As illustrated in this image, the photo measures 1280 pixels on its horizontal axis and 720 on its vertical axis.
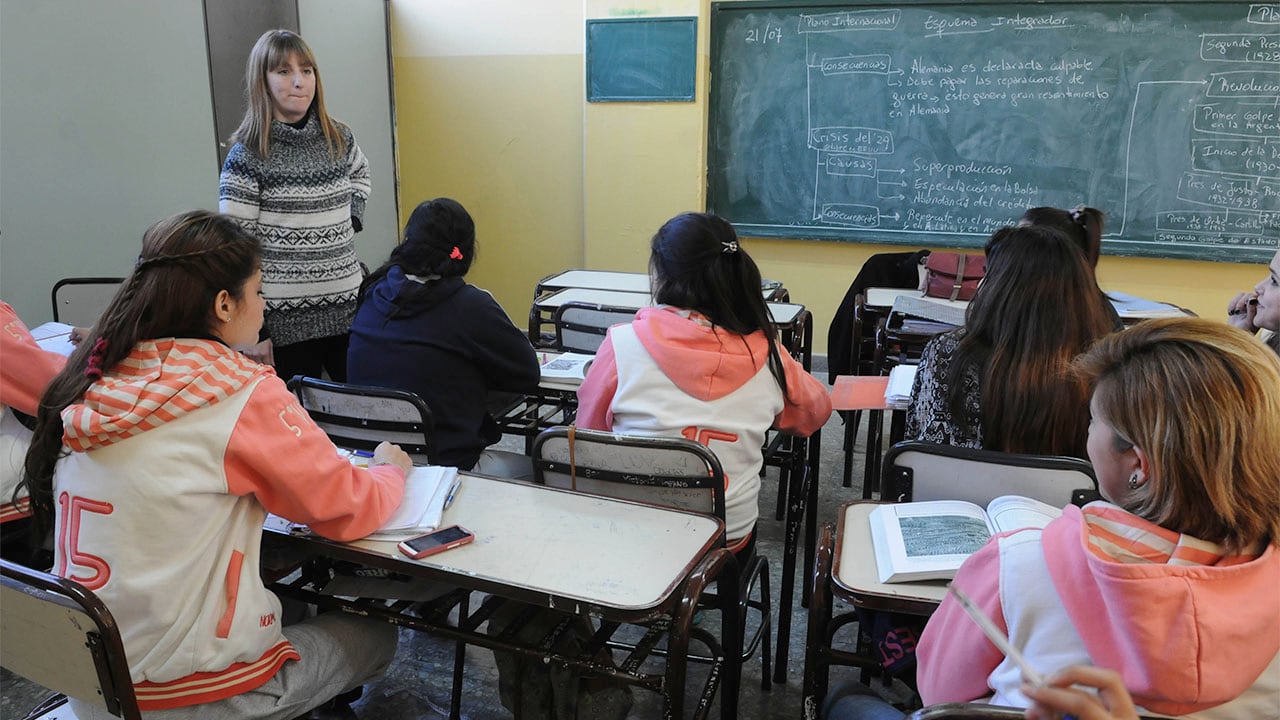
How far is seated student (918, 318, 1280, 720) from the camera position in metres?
0.90

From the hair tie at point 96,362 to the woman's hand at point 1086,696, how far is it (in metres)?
1.32

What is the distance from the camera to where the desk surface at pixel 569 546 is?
1.36 metres

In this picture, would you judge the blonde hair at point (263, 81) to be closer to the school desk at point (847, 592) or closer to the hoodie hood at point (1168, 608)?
the school desk at point (847, 592)

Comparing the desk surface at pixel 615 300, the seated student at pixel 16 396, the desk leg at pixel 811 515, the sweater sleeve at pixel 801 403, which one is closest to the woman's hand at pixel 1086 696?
the sweater sleeve at pixel 801 403

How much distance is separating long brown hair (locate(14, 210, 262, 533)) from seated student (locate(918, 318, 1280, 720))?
4.06 feet

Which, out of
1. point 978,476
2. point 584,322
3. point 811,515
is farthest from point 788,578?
point 584,322

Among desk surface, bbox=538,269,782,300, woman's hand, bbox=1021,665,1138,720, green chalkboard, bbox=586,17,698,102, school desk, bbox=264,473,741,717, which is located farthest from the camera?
green chalkboard, bbox=586,17,698,102

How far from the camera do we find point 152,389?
126cm

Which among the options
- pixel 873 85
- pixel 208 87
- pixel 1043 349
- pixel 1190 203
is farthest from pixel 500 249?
pixel 1043 349

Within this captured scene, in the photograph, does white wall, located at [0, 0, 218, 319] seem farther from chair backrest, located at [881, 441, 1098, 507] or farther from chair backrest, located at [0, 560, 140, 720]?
chair backrest, located at [881, 441, 1098, 507]

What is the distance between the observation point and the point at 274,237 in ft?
8.88

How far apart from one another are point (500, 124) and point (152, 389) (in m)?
4.48

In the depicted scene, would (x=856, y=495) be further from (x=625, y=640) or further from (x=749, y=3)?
(x=749, y=3)

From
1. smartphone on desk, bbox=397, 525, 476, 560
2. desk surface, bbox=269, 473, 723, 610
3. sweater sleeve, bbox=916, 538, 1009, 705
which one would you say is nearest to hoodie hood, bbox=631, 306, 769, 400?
desk surface, bbox=269, 473, 723, 610
